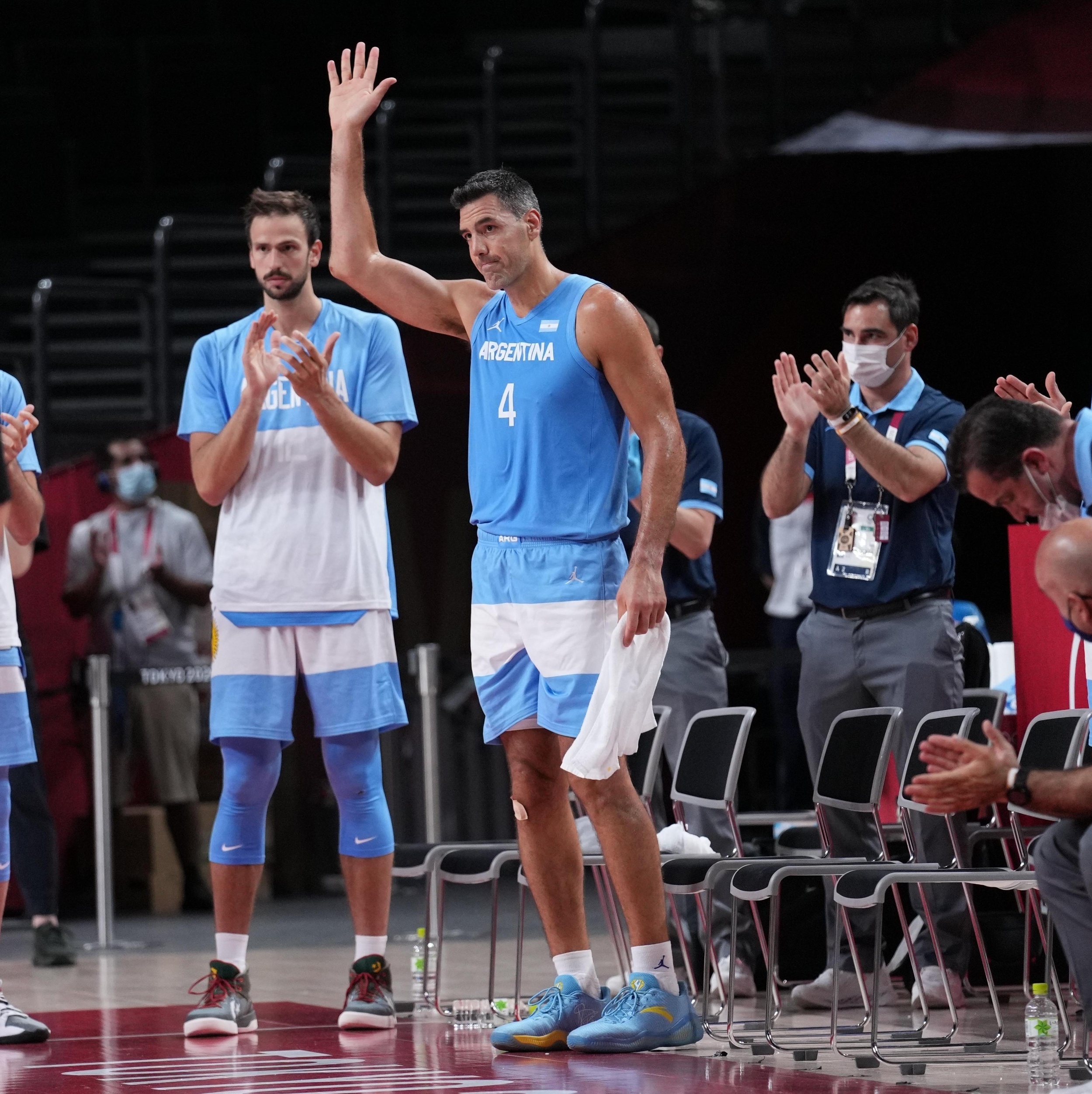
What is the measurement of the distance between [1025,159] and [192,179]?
5508 mm

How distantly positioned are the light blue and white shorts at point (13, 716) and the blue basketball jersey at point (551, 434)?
4.47ft

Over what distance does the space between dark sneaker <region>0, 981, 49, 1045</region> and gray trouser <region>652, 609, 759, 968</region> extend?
79.3 inches

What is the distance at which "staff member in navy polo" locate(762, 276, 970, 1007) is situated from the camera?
18.4ft

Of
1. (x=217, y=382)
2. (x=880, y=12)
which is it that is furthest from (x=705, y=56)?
(x=217, y=382)

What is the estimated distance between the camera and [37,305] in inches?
378

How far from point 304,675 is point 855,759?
150 centimetres

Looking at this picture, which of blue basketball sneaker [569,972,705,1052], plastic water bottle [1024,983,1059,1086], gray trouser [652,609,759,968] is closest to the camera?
plastic water bottle [1024,983,1059,1086]

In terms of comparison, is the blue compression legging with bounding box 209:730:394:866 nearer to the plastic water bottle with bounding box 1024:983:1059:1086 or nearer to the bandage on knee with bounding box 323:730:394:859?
the bandage on knee with bounding box 323:730:394:859

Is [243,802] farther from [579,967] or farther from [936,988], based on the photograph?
[936,988]

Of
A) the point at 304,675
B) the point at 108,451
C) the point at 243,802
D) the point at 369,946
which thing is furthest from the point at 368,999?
the point at 108,451

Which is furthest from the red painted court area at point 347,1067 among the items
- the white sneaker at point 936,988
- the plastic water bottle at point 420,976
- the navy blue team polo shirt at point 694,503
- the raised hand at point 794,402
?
the raised hand at point 794,402

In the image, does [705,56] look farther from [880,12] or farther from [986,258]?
[986,258]

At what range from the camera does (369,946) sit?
5.32m

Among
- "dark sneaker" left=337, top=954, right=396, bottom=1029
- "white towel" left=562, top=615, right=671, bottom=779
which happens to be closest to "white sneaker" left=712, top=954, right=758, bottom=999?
"dark sneaker" left=337, top=954, right=396, bottom=1029
